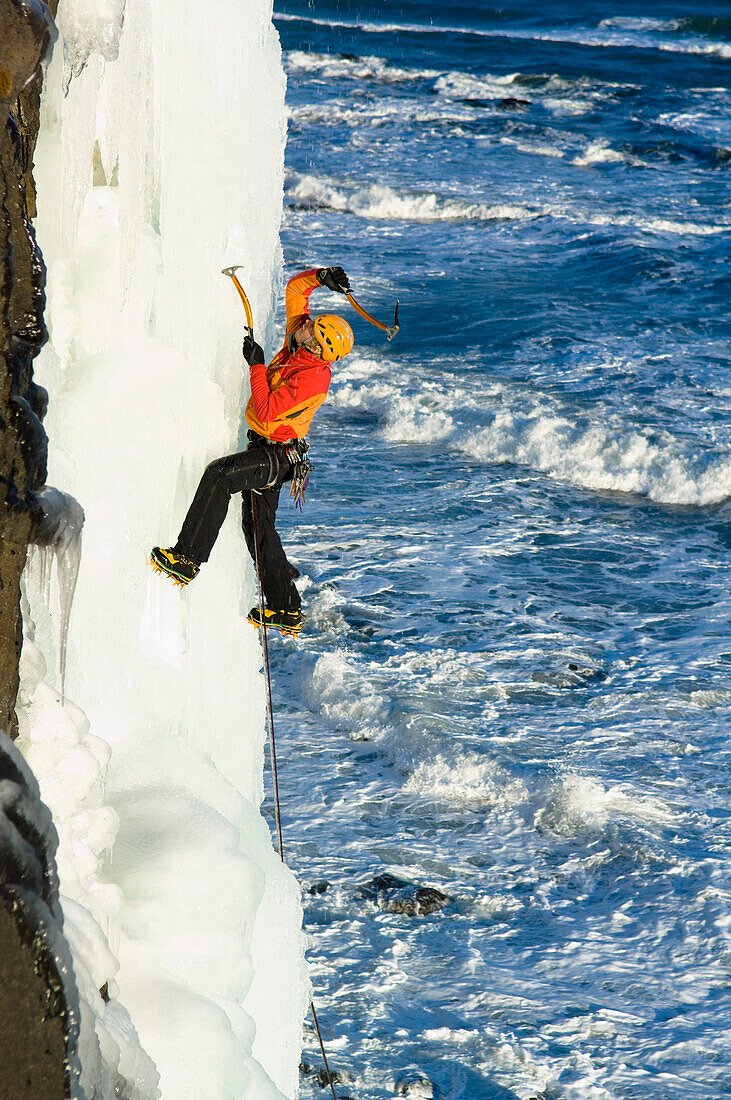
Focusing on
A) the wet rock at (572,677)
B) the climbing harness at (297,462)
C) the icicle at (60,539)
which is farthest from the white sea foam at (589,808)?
the icicle at (60,539)

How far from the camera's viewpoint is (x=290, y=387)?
4.33 m

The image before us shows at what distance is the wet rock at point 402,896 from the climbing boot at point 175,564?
295 centimetres

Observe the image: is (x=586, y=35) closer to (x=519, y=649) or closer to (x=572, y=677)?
(x=519, y=649)

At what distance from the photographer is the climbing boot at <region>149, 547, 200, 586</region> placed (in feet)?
13.2

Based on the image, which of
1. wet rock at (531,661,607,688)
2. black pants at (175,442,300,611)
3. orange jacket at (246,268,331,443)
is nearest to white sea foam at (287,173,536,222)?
wet rock at (531,661,607,688)

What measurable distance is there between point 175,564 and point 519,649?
544 cm

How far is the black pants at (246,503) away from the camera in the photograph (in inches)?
166

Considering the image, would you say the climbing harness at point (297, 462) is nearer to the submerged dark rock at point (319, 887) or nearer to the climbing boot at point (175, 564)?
the climbing boot at point (175, 564)

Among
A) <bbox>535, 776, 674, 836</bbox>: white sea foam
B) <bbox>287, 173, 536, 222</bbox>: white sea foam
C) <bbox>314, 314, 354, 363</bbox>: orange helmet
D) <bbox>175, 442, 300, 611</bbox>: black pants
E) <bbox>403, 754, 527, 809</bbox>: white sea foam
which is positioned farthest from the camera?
<bbox>287, 173, 536, 222</bbox>: white sea foam

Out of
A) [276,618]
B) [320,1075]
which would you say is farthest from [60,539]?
[320,1075]

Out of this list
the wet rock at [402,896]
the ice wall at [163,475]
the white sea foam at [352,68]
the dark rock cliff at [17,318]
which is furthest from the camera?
the white sea foam at [352,68]

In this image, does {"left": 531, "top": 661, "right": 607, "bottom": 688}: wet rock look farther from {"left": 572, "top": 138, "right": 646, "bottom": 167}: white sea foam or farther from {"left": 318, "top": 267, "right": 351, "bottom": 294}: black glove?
{"left": 572, "top": 138, "right": 646, "bottom": 167}: white sea foam

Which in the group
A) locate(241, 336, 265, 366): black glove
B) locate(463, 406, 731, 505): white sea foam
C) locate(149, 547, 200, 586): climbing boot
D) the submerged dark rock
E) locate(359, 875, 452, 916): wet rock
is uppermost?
locate(241, 336, 265, 366): black glove

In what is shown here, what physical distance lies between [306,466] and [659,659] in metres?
5.13
